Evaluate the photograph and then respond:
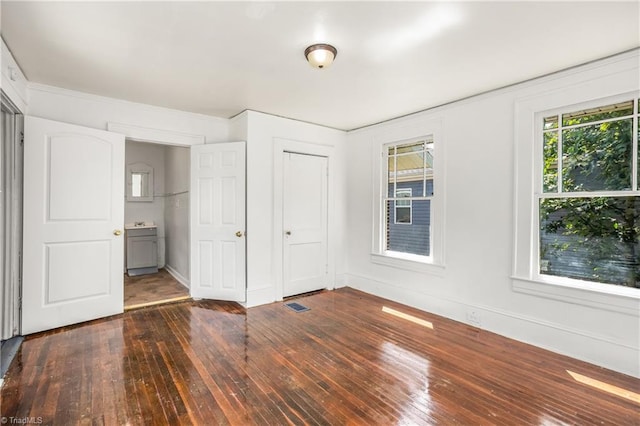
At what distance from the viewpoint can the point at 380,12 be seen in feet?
6.58

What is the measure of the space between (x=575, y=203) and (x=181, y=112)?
4628mm

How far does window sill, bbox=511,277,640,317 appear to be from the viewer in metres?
2.48

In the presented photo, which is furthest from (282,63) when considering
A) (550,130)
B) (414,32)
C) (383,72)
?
(550,130)

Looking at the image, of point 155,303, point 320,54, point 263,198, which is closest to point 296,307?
point 263,198

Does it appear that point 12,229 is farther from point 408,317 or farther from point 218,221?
point 408,317

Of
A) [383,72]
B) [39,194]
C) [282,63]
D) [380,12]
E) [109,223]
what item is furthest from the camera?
[109,223]

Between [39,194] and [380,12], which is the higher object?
A: [380,12]

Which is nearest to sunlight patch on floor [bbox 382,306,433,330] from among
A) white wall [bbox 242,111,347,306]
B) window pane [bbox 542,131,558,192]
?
white wall [bbox 242,111,347,306]

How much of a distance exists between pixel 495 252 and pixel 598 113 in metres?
1.55

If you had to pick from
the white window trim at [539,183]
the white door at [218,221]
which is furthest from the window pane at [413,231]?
the white door at [218,221]

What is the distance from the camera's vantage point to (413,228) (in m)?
4.24

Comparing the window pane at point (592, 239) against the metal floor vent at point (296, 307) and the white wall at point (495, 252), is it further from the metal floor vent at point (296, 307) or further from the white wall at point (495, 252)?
the metal floor vent at point (296, 307)

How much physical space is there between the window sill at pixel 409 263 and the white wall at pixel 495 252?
46mm

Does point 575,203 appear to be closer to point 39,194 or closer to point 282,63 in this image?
point 282,63
